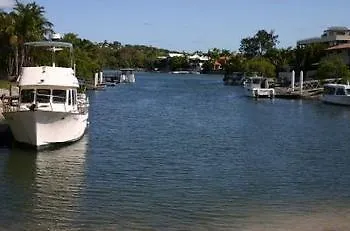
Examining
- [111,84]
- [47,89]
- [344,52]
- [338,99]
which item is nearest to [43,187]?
[47,89]

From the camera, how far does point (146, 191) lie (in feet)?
84.7

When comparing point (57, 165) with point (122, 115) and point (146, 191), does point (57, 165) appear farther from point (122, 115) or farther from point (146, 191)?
point (122, 115)

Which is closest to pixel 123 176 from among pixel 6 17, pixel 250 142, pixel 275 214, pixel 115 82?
pixel 275 214

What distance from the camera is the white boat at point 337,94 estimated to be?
88625 millimetres

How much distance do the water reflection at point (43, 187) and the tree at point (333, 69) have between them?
76181 millimetres

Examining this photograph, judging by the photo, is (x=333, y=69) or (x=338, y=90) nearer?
(x=338, y=90)

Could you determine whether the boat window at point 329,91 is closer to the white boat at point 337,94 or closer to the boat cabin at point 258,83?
the white boat at point 337,94

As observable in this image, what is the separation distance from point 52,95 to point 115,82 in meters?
119

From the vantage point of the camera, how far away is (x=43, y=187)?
26.5m

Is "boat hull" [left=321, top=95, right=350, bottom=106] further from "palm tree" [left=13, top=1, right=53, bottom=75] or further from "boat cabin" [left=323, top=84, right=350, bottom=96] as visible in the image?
"palm tree" [left=13, top=1, right=53, bottom=75]

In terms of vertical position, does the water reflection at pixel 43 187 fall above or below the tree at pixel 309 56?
below

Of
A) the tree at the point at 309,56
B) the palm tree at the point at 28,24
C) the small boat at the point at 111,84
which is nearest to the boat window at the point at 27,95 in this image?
the palm tree at the point at 28,24

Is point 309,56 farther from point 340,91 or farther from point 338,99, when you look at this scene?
point 338,99

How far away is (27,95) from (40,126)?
3427 millimetres
